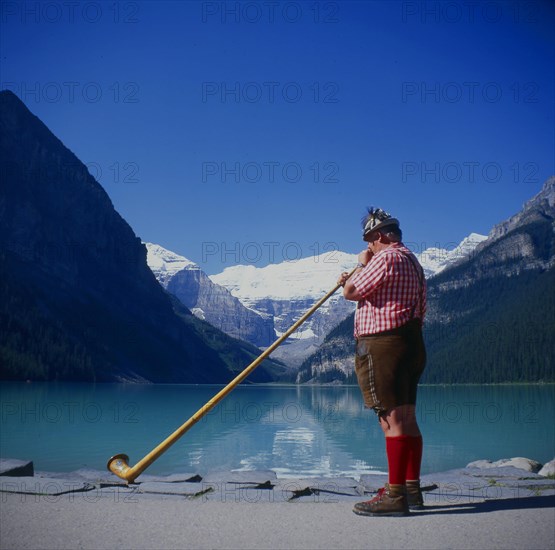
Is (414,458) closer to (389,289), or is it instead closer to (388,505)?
(388,505)

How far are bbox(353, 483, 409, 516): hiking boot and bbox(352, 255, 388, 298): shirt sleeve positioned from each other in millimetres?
1620

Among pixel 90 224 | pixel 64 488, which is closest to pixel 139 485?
pixel 64 488

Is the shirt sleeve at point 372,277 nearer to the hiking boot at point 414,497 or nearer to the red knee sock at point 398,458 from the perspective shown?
the red knee sock at point 398,458

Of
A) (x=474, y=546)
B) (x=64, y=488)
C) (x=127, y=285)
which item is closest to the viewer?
(x=474, y=546)

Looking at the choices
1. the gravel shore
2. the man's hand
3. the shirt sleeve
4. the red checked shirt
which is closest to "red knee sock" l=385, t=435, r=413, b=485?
the gravel shore

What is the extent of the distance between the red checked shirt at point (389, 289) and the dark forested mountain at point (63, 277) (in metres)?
128

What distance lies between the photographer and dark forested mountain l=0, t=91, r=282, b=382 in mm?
135750

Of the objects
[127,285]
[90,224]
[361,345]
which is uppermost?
[90,224]

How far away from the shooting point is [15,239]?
527ft

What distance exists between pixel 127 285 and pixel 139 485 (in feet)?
643

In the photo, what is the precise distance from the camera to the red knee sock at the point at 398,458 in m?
4.69

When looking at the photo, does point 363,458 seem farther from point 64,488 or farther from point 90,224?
point 90,224

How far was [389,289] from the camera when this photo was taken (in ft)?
16.1

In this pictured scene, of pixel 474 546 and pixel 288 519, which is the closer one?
pixel 474 546
